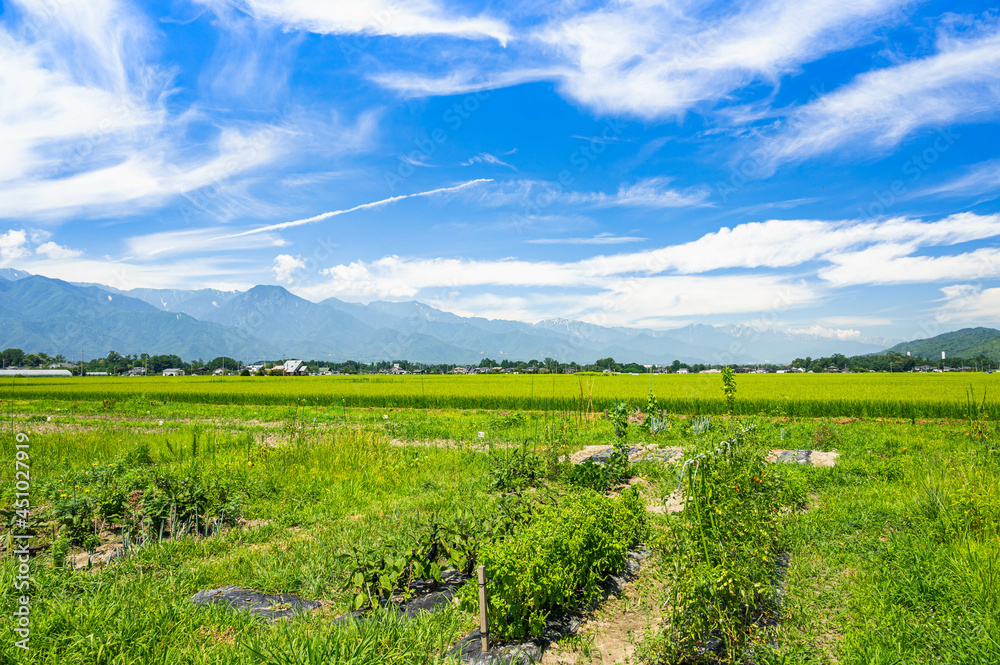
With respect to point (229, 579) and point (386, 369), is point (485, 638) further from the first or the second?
point (386, 369)

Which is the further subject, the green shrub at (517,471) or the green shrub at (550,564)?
the green shrub at (517,471)

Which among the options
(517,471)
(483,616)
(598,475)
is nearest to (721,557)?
(483,616)

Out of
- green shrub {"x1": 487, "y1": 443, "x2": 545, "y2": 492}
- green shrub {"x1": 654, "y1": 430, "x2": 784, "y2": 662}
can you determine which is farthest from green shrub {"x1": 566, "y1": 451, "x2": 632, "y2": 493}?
green shrub {"x1": 654, "y1": 430, "x2": 784, "y2": 662}

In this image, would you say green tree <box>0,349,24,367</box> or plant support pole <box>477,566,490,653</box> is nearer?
plant support pole <box>477,566,490,653</box>

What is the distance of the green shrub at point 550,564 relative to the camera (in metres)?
3.45

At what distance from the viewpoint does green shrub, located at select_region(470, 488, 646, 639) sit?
345 cm

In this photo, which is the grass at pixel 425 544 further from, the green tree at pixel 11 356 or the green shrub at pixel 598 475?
the green tree at pixel 11 356

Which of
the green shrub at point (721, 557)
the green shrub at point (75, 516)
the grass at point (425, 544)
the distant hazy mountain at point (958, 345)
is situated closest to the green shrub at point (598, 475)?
the grass at point (425, 544)

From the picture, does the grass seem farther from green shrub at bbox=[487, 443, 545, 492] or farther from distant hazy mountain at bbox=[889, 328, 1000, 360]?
distant hazy mountain at bbox=[889, 328, 1000, 360]

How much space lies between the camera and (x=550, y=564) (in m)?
3.62

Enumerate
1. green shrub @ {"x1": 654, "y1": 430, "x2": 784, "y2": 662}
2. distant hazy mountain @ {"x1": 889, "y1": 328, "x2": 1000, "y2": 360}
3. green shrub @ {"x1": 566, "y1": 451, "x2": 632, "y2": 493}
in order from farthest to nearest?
distant hazy mountain @ {"x1": 889, "y1": 328, "x2": 1000, "y2": 360}, green shrub @ {"x1": 566, "y1": 451, "x2": 632, "y2": 493}, green shrub @ {"x1": 654, "y1": 430, "x2": 784, "y2": 662}

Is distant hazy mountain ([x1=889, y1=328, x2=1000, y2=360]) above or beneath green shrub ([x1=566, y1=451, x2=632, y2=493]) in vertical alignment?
above

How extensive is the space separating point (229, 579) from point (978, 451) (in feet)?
43.6

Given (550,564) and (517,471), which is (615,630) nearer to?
(550,564)
